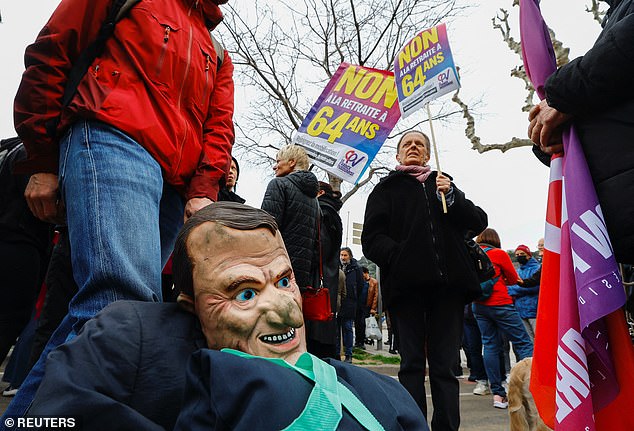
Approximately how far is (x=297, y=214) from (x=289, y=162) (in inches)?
27.7

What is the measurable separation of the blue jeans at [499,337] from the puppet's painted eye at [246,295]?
445 centimetres

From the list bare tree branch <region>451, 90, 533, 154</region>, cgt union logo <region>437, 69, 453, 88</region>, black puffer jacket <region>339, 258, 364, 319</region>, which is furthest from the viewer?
bare tree branch <region>451, 90, 533, 154</region>

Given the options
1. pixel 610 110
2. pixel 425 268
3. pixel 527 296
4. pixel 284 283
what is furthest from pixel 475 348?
pixel 284 283

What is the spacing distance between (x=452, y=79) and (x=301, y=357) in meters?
3.63

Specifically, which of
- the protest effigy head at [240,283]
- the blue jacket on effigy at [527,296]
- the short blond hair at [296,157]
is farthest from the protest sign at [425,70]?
the protest effigy head at [240,283]

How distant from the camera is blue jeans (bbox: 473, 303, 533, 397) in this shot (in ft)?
16.6

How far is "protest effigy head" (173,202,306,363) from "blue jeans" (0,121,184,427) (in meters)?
0.19

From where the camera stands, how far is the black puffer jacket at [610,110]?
5.23 ft

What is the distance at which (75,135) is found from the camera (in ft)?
5.17

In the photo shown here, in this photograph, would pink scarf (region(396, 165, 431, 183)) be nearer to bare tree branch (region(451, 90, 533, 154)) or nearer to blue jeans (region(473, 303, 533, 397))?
blue jeans (region(473, 303, 533, 397))

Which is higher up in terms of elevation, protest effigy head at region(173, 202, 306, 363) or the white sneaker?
protest effigy head at region(173, 202, 306, 363)

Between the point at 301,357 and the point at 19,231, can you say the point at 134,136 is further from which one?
the point at 19,231

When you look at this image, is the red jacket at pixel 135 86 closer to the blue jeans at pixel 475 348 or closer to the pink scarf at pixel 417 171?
the pink scarf at pixel 417 171

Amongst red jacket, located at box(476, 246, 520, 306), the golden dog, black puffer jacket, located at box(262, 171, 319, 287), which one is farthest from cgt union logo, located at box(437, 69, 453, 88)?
the golden dog
